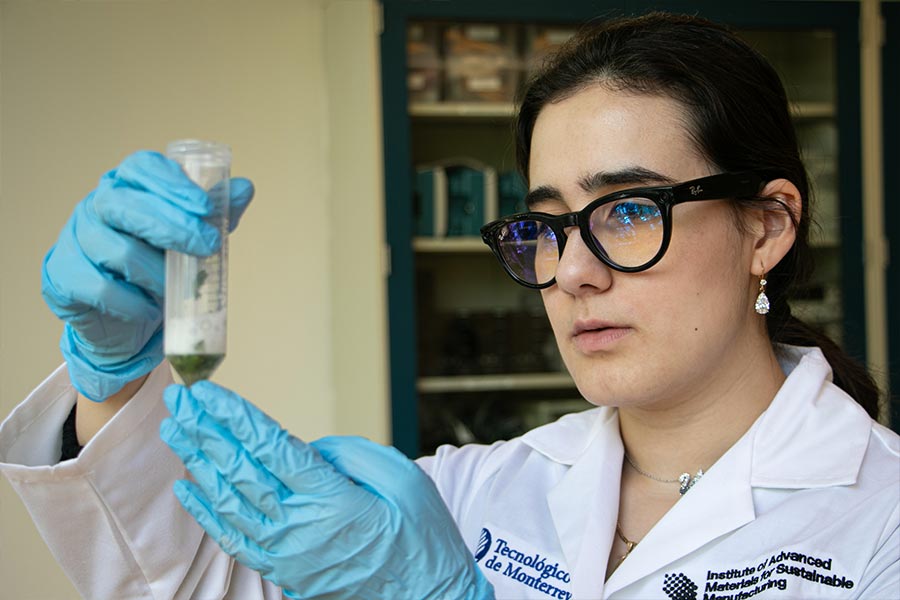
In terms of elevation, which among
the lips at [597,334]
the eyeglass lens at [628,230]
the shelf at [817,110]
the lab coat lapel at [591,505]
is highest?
the shelf at [817,110]

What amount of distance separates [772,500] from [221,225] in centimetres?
79

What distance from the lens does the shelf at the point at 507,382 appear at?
2764 mm

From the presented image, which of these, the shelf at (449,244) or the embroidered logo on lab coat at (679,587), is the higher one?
the shelf at (449,244)

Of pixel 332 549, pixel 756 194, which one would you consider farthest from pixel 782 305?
pixel 332 549

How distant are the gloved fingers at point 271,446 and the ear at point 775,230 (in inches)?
27.1

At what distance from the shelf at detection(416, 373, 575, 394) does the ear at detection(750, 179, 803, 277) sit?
1.53 metres

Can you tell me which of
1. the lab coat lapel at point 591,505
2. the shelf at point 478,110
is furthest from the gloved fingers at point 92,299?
the shelf at point 478,110

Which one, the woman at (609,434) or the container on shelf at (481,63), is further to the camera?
the container on shelf at (481,63)

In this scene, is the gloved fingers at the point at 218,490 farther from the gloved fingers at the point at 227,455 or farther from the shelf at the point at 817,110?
the shelf at the point at 817,110

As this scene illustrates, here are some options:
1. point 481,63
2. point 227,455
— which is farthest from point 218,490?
point 481,63

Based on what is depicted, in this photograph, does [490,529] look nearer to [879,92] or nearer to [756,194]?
[756,194]

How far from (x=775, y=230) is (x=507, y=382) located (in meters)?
1.60

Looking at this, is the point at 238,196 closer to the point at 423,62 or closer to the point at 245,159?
the point at 423,62

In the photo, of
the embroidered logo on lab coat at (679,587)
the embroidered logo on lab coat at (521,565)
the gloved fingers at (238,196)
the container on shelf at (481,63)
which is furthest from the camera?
the container on shelf at (481,63)
